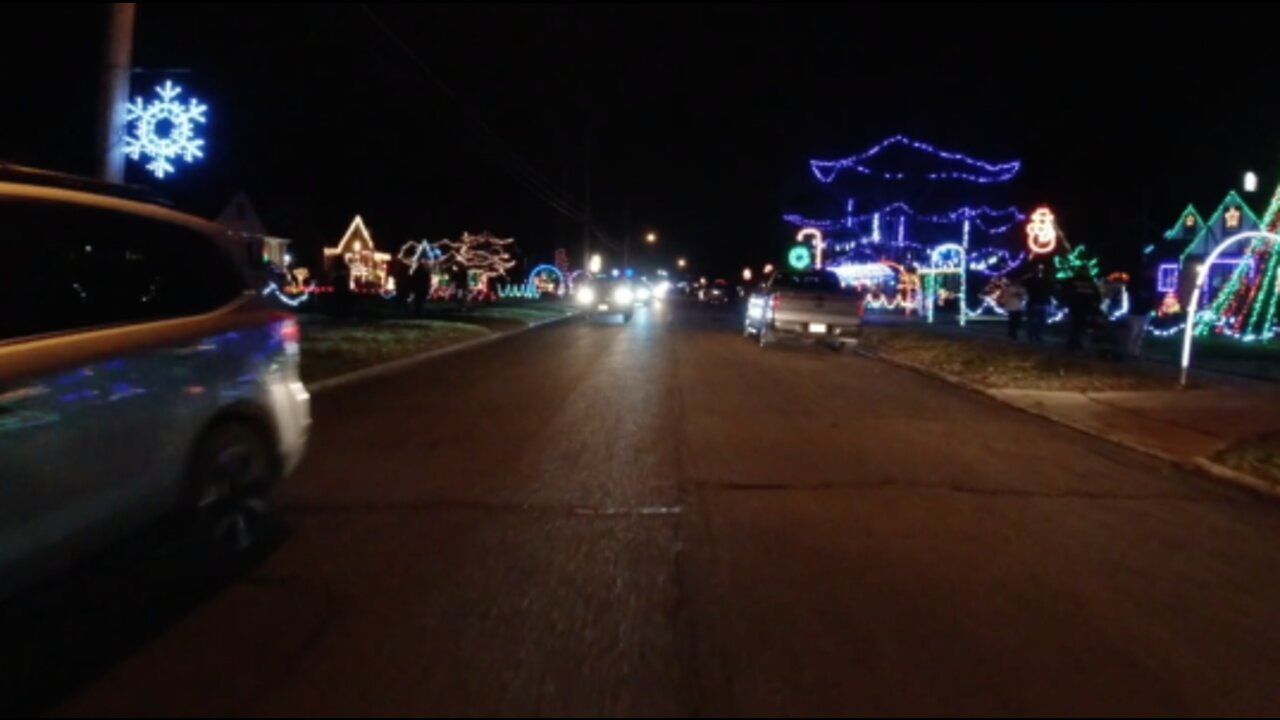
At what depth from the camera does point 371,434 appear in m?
12.2

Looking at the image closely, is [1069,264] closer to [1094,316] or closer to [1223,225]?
[1223,225]

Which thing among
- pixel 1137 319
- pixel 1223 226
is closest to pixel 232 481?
pixel 1137 319

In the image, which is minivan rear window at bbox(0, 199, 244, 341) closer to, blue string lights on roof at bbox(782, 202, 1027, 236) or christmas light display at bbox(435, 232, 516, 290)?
blue string lights on roof at bbox(782, 202, 1027, 236)

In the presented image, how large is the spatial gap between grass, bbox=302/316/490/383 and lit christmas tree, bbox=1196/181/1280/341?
718 inches

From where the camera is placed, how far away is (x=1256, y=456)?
441 inches

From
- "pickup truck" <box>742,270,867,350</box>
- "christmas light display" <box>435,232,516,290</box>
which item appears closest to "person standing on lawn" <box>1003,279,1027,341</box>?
"pickup truck" <box>742,270,867,350</box>

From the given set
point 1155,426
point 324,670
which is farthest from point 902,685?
point 1155,426

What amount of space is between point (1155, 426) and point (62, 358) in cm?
1195

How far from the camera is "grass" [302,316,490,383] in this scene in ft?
65.0

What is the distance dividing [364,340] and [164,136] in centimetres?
593

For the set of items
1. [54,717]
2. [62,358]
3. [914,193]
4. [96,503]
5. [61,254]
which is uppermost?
[914,193]

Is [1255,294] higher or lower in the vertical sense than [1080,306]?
higher

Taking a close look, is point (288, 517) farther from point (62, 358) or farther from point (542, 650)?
point (542, 650)

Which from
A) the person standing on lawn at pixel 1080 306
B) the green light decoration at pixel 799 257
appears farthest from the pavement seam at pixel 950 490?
the green light decoration at pixel 799 257
